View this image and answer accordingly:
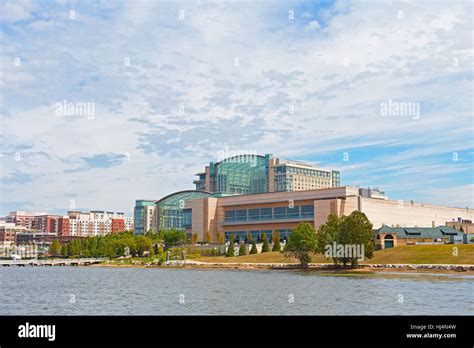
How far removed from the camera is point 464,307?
41.3 metres

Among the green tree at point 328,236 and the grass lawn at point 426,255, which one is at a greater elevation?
the green tree at point 328,236

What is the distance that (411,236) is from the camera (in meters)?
129

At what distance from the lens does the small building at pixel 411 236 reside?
12162 centimetres

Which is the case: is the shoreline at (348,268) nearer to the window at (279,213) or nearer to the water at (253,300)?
the water at (253,300)

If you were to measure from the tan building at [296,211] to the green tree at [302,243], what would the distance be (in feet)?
141

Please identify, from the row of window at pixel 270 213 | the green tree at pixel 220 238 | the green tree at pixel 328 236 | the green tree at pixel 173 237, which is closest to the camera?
the green tree at pixel 328 236

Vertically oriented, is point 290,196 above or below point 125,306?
above

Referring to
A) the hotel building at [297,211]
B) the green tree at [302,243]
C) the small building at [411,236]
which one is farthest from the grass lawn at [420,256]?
the hotel building at [297,211]

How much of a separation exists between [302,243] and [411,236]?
3613 cm

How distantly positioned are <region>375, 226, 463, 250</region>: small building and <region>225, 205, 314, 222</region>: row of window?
32380 millimetres

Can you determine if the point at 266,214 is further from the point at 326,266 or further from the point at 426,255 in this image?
the point at 426,255

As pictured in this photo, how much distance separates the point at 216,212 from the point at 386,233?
2819 inches
